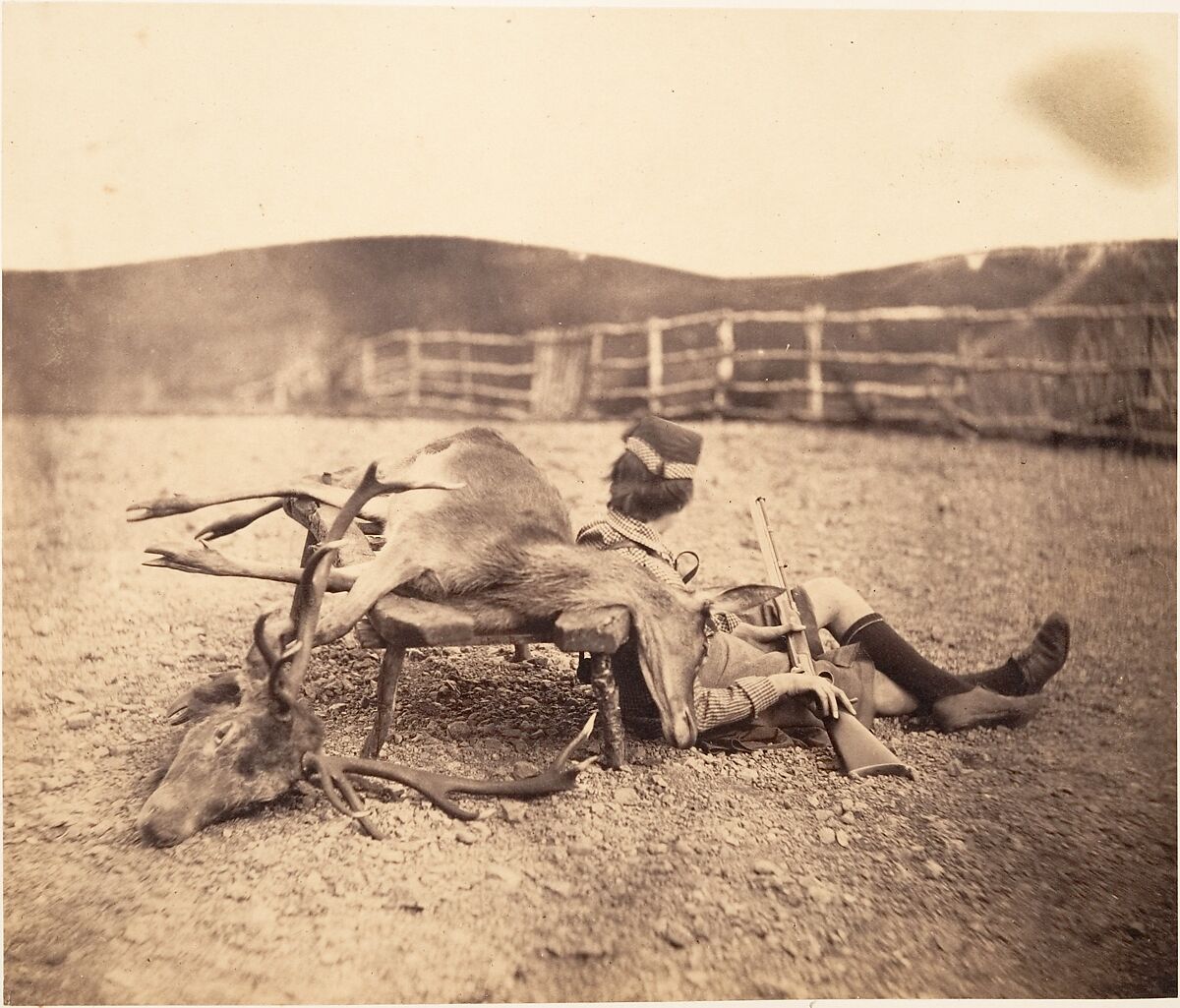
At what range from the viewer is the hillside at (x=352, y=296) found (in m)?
2.49

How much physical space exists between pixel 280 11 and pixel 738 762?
2.31 metres

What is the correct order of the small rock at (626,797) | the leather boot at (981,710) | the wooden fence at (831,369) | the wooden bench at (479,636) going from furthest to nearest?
the wooden fence at (831,369)
the leather boot at (981,710)
the small rock at (626,797)
the wooden bench at (479,636)

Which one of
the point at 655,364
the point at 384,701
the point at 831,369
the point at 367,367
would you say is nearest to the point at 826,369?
the point at 831,369

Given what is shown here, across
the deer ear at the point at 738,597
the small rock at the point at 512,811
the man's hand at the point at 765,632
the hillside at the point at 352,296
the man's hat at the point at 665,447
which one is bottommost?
the small rock at the point at 512,811

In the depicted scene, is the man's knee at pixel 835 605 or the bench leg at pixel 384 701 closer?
the bench leg at pixel 384 701

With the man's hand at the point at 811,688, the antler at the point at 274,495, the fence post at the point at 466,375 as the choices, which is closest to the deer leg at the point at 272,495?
the antler at the point at 274,495

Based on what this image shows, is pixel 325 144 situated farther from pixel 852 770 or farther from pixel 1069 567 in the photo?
pixel 1069 567

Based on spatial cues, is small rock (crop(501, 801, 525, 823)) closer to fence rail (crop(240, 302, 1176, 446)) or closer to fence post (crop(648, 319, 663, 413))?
fence rail (crop(240, 302, 1176, 446))

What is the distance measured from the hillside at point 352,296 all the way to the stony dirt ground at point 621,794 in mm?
182

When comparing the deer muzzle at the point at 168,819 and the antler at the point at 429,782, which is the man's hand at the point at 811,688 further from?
the deer muzzle at the point at 168,819

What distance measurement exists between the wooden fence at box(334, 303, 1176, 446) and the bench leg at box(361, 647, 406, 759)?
3.42 feet

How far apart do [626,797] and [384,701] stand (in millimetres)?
618

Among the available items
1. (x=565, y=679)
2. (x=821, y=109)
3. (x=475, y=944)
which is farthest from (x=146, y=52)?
(x=475, y=944)

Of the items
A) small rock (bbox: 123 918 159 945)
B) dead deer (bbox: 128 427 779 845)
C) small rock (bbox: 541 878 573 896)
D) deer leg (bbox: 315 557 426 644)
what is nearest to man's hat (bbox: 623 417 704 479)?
dead deer (bbox: 128 427 779 845)
